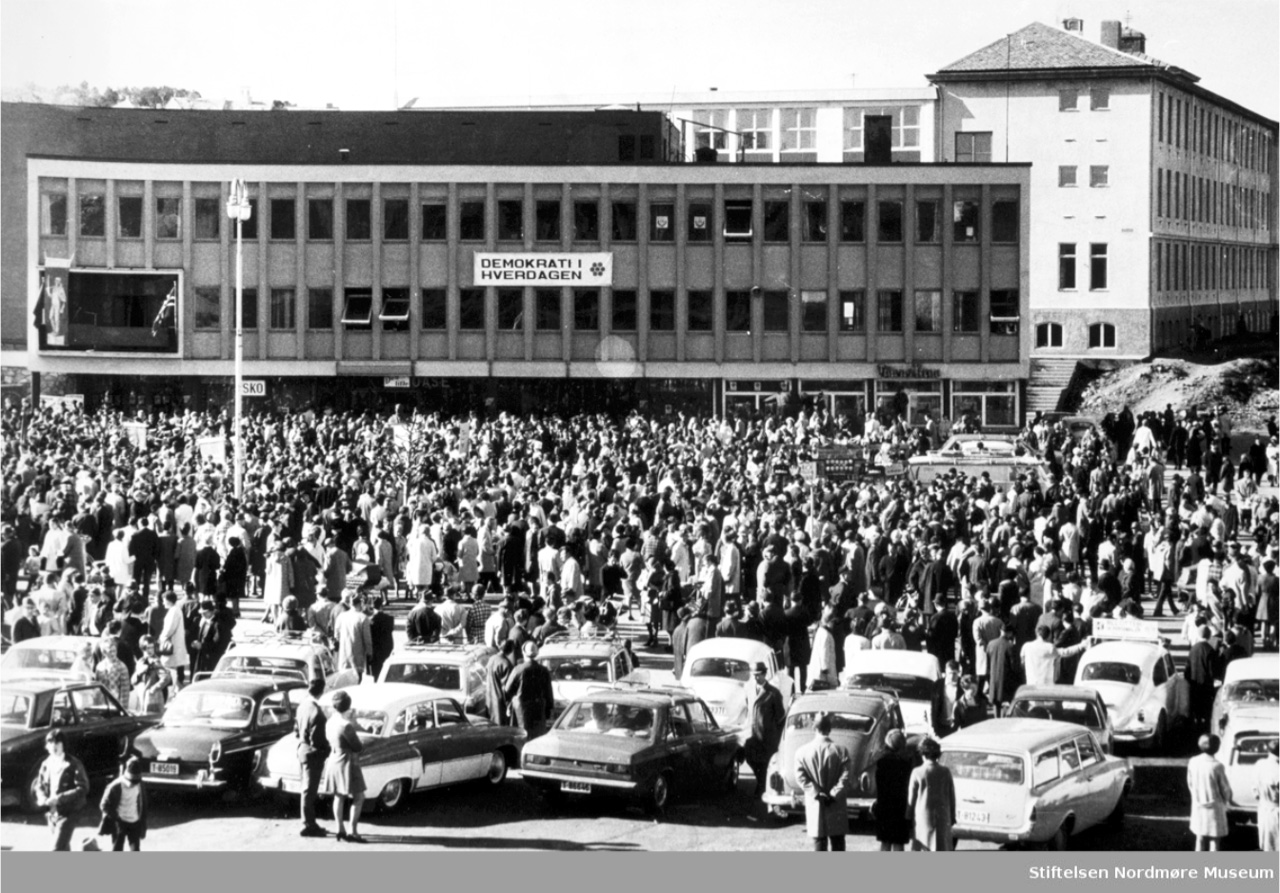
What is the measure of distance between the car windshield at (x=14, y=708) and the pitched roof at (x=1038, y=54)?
16.4m

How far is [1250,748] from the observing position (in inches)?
592

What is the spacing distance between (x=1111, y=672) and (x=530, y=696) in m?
6.09

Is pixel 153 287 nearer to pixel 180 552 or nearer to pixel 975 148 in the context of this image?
pixel 180 552

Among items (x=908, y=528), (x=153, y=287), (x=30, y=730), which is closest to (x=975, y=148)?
(x=153, y=287)

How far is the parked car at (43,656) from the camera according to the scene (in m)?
17.2

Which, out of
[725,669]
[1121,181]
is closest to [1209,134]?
[1121,181]

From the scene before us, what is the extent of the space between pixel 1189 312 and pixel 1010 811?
991 inches

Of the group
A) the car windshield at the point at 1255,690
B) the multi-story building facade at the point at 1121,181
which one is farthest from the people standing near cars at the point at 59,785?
the multi-story building facade at the point at 1121,181

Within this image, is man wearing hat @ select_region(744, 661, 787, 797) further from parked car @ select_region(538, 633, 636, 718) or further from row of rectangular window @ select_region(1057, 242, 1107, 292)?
row of rectangular window @ select_region(1057, 242, 1107, 292)

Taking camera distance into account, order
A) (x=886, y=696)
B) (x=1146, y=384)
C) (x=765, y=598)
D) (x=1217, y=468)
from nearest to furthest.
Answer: (x=886, y=696)
(x=765, y=598)
(x=1217, y=468)
(x=1146, y=384)

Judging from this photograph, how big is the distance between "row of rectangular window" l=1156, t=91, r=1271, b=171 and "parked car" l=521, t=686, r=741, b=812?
31.4 feet

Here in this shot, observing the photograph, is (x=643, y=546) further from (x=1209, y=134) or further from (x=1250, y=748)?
(x=1250, y=748)

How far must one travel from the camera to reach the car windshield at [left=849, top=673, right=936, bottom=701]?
1808 cm

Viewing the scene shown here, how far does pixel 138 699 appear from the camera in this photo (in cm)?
1778
